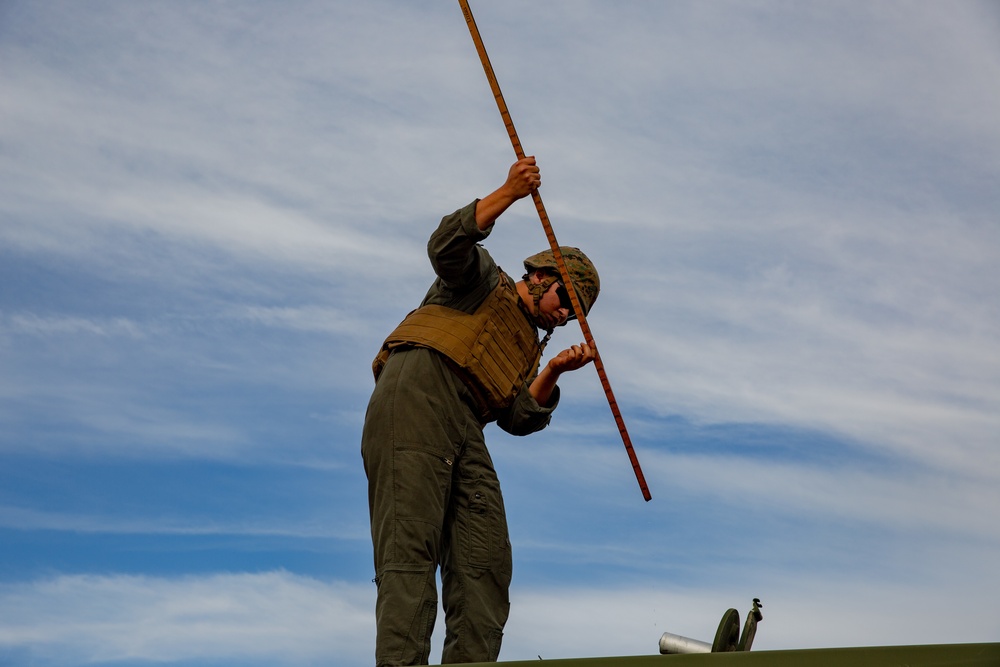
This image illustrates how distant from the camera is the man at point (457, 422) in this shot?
5734mm

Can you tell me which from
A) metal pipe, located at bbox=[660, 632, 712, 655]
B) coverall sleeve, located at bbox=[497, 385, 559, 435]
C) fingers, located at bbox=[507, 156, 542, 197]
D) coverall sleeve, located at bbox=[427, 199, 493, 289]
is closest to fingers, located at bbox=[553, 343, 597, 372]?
coverall sleeve, located at bbox=[497, 385, 559, 435]

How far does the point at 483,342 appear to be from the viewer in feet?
20.4

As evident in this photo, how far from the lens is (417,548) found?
574cm

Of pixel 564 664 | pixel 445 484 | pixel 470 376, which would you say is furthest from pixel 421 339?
pixel 564 664

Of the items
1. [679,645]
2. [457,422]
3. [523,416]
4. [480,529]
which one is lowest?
[679,645]

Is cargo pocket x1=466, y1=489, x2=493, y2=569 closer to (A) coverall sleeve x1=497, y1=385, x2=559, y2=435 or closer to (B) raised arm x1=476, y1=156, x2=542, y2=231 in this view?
(A) coverall sleeve x1=497, y1=385, x2=559, y2=435

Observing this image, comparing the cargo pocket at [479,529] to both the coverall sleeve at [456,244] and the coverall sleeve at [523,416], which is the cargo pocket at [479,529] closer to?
the coverall sleeve at [523,416]

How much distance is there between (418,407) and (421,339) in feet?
1.20

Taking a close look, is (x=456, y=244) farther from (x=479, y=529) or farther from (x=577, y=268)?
(x=479, y=529)

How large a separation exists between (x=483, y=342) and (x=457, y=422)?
0.41 metres

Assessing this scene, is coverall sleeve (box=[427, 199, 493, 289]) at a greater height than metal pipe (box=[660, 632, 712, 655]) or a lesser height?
greater

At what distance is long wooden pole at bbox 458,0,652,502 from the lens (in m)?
6.08

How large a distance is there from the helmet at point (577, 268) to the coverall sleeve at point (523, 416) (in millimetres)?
545

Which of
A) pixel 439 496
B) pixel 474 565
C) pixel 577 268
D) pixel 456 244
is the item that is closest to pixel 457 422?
pixel 439 496
